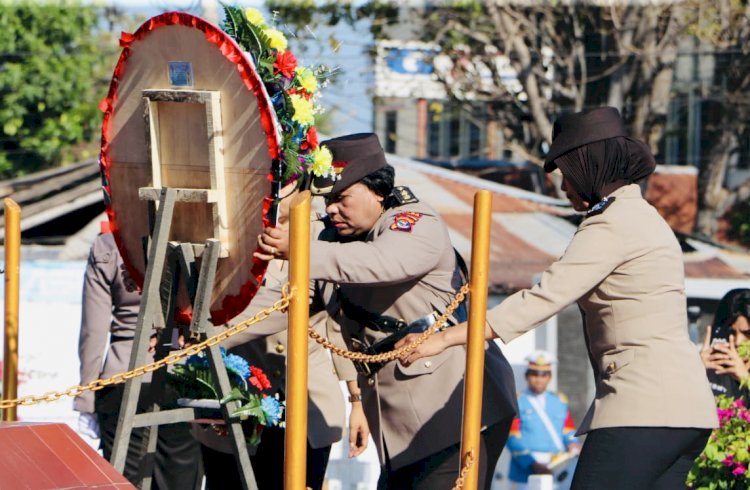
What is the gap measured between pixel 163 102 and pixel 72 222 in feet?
32.2

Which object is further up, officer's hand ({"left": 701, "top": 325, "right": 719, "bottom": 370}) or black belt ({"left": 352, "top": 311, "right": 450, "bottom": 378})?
black belt ({"left": 352, "top": 311, "right": 450, "bottom": 378})

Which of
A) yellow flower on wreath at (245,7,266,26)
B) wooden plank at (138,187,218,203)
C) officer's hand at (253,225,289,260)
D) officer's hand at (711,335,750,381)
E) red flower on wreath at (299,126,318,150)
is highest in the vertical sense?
yellow flower on wreath at (245,7,266,26)

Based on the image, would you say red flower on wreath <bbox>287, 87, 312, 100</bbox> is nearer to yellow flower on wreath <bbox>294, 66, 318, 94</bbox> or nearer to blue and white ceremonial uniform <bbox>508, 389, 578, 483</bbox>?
yellow flower on wreath <bbox>294, 66, 318, 94</bbox>

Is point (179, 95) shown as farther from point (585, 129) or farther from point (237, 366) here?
point (585, 129)

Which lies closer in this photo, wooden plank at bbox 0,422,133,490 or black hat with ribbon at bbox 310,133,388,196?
wooden plank at bbox 0,422,133,490

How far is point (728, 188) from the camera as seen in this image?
18.6 metres

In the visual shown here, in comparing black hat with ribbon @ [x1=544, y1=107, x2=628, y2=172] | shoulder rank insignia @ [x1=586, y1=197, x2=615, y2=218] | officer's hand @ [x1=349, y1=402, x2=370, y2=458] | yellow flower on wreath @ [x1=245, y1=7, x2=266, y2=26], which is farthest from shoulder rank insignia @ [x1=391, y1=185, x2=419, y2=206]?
officer's hand @ [x1=349, y1=402, x2=370, y2=458]

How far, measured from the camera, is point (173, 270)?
3875mm

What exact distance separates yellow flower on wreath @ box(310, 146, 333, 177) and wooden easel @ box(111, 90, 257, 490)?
0.30 m

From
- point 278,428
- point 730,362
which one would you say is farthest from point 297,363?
point 730,362

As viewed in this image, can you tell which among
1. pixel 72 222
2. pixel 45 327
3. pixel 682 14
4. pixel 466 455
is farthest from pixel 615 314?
pixel 682 14

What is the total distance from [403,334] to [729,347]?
2.57 meters

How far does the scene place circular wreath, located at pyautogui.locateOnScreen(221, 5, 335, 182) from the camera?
3.65 m

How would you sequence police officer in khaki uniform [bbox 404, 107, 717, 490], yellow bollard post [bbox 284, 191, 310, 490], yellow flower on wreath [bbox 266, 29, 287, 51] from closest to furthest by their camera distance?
yellow bollard post [bbox 284, 191, 310, 490]
police officer in khaki uniform [bbox 404, 107, 717, 490]
yellow flower on wreath [bbox 266, 29, 287, 51]
